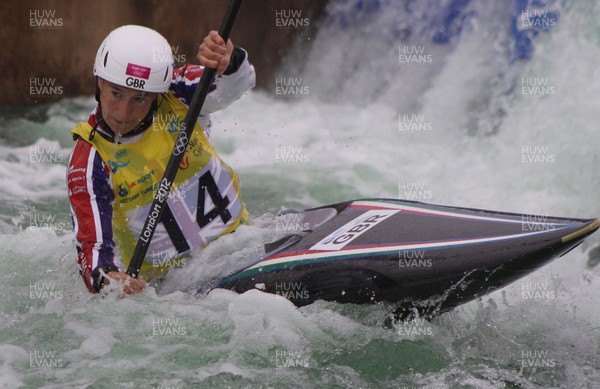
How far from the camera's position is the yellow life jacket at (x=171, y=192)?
4672 mm

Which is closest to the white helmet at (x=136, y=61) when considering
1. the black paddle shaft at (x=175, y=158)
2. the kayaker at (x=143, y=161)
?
the kayaker at (x=143, y=161)

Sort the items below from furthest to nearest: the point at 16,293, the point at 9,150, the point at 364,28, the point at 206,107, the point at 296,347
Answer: the point at 364,28, the point at 9,150, the point at 16,293, the point at 206,107, the point at 296,347

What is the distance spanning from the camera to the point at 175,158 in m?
4.61

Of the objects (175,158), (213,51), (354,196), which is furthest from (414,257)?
(354,196)

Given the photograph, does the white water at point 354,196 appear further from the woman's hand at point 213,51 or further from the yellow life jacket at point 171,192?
the woman's hand at point 213,51

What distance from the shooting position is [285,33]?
33.2 ft

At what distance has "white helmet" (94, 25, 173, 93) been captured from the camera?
4.50m

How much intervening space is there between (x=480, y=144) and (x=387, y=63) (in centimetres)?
172

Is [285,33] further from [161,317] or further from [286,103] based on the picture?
[161,317]

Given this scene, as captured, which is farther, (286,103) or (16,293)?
(286,103)

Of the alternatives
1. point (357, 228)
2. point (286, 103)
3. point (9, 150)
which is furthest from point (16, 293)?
point (286, 103)

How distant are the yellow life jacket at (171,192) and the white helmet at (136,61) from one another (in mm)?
230

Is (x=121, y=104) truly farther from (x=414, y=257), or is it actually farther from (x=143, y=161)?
(x=414, y=257)

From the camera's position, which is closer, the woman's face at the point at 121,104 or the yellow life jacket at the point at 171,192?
the woman's face at the point at 121,104
